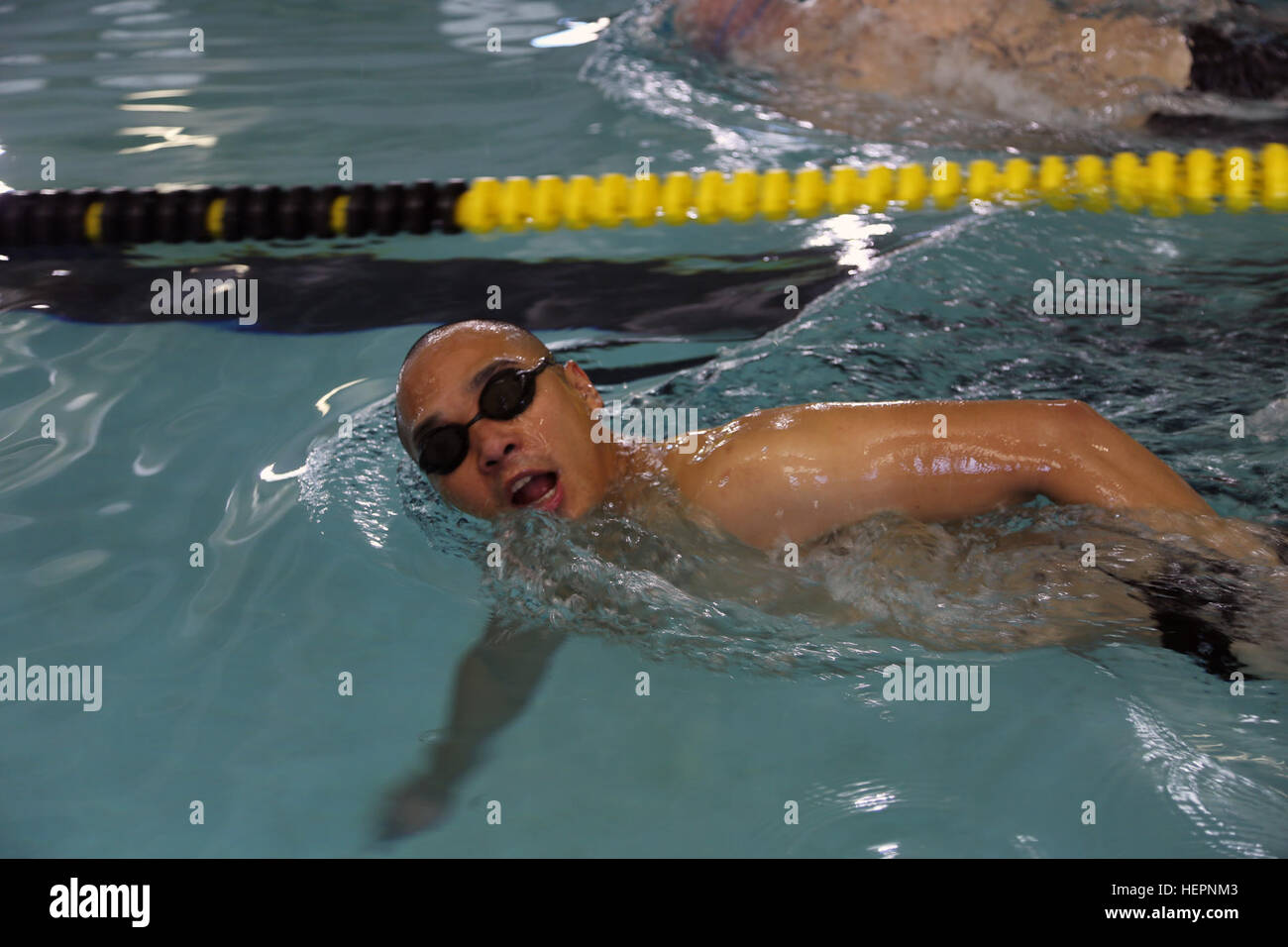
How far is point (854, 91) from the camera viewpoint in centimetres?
553

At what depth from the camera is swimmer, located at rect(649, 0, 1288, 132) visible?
16.8 feet

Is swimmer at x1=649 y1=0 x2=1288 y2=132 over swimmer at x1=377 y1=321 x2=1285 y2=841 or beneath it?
over

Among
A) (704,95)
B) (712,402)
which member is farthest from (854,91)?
(712,402)

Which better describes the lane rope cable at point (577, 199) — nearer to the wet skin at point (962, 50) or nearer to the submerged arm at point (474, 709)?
the wet skin at point (962, 50)
